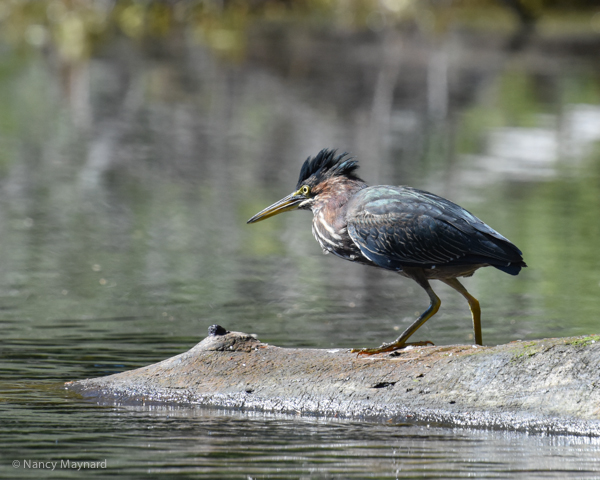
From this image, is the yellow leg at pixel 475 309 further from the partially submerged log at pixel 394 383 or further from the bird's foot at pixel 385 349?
the partially submerged log at pixel 394 383

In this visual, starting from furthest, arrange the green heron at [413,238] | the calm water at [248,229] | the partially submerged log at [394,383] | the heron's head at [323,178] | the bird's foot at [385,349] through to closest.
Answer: the heron's head at [323,178], the green heron at [413,238], the bird's foot at [385,349], the partially submerged log at [394,383], the calm water at [248,229]

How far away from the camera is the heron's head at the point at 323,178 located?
7941 millimetres

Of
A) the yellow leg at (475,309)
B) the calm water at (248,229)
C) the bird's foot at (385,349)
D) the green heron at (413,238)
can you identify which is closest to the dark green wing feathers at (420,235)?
the green heron at (413,238)

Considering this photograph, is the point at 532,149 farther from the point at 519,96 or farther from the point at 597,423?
the point at 597,423

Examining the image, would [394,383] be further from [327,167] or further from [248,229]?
[248,229]

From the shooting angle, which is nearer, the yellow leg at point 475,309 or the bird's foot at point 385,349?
the bird's foot at point 385,349

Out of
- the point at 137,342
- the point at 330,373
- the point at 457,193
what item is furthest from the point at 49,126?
the point at 330,373

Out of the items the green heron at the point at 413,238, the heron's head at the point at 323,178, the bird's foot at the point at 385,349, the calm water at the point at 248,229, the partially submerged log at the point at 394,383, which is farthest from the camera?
the heron's head at the point at 323,178

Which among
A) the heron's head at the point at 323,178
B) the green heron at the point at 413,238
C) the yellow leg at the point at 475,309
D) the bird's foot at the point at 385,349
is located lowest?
the bird's foot at the point at 385,349

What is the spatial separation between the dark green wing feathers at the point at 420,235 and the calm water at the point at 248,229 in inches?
51.7

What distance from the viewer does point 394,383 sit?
22.1 feet

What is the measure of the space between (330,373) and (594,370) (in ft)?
5.06

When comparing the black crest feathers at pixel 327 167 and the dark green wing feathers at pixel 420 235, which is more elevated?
the black crest feathers at pixel 327 167

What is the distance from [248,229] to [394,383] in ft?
30.0
